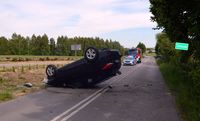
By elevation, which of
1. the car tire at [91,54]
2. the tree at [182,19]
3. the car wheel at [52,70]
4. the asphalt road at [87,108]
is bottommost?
the asphalt road at [87,108]

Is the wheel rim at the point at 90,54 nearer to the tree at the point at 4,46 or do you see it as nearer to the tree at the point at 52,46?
the tree at the point at 4,46

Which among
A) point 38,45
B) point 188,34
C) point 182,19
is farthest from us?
point 38,45

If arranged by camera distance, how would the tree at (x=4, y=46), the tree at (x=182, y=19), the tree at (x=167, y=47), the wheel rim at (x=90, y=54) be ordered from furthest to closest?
the tree at (x=4, y=46) < the tree at (x=167, y=47) < the wheel rim at (x=90, y=54) < the tree at (x=182, y=19)

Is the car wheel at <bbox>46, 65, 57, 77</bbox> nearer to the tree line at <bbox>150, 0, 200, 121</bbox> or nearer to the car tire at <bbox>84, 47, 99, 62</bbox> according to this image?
the car tire at <bbox>84, 47, 99, 62</bbox>

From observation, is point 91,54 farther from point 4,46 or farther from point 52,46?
point 52,46

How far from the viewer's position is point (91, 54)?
51.9 ft

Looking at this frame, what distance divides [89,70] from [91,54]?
2.73 ft

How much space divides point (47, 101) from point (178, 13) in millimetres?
7759

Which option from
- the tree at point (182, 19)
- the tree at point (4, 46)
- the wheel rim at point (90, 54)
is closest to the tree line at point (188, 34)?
the tree at point (182, 19)

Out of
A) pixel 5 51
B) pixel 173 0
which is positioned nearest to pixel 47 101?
pixel 173 0

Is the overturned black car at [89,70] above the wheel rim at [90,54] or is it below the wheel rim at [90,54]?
below

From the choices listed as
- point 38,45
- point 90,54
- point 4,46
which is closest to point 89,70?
point 90,54

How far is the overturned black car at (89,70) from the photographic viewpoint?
15781 millimetres

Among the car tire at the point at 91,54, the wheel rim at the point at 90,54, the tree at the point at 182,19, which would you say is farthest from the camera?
the wheel rim at the point at 90,54
